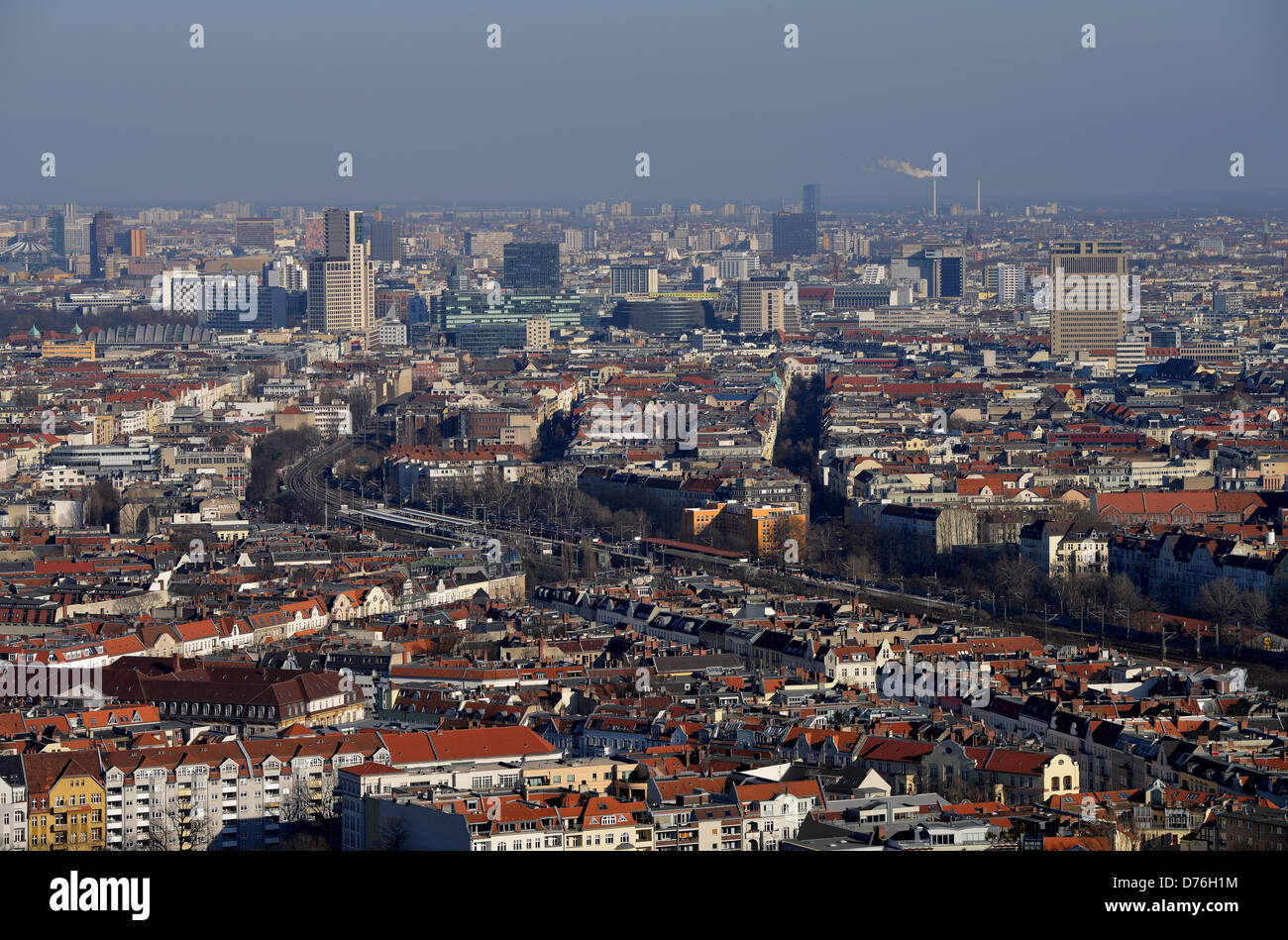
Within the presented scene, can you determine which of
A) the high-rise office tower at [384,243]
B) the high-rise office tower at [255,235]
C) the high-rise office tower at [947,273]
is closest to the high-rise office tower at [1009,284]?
the high-rise office tower at [947,273]

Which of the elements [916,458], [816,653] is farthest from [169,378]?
[816,653]

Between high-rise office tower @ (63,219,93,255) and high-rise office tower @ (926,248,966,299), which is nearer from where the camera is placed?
high-rise office tower @ (926,248,966,299)

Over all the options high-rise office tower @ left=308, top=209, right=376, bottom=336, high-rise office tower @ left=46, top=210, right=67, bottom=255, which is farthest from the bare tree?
high-rise office tower @ left=46, top=210, right=67, bottom=255

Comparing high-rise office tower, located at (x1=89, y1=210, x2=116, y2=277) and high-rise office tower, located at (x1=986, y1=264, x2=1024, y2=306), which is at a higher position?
high-rise office tower, located at (x1=89, y1=210, x2=116, y2=277)

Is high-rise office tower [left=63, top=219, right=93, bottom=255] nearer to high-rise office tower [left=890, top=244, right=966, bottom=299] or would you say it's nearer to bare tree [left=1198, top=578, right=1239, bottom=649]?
high-rise office tower [left=890, top=244, right=966, bottom=299]

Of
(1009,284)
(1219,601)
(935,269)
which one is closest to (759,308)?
(1009,284)

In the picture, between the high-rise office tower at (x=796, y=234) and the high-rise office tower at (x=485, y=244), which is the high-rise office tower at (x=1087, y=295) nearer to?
the high-rise office tower at (x=796, y=234)

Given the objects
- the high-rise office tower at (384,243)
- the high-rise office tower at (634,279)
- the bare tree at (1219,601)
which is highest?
the high-rise office tower at (384,243)

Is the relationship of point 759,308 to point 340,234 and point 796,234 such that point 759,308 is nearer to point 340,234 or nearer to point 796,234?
point 340,234
